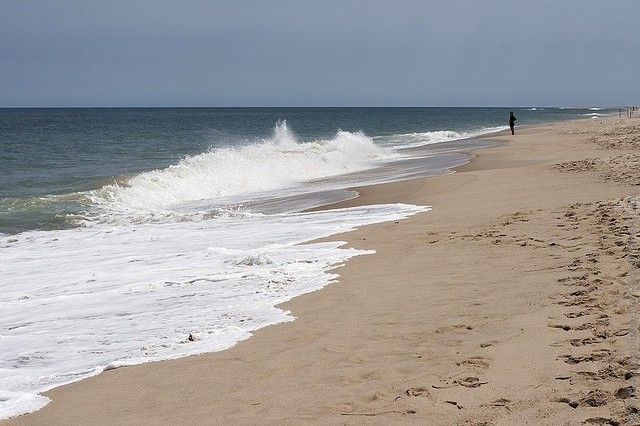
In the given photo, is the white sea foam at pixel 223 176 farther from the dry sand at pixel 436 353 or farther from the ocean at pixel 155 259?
the dry sand at pixel 436 353

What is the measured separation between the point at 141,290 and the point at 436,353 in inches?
172

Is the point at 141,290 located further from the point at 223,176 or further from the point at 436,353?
the point at 223,176

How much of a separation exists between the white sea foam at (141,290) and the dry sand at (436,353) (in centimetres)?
40

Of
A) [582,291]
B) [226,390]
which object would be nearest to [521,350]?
[582,291]

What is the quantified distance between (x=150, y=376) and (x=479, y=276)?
147 inches

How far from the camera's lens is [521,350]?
4914mm

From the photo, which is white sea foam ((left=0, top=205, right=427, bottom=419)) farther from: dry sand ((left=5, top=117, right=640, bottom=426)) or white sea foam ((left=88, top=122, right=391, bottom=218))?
white sea foam ((left=88, top=122, right=391, bottom=218))

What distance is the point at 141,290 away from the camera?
8227mm

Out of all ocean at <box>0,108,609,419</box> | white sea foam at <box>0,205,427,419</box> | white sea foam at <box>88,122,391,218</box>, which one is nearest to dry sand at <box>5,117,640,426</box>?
white sea foam at <box>0,205,427,419</box>

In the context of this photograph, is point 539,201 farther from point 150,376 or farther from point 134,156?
point 134,156

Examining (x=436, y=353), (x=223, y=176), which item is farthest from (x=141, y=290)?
(x=223, y=176)

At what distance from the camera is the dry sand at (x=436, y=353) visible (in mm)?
4168

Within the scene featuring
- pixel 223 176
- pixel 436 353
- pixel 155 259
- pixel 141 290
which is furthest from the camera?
pixel 223 176

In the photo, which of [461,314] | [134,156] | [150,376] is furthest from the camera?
[134,156]
